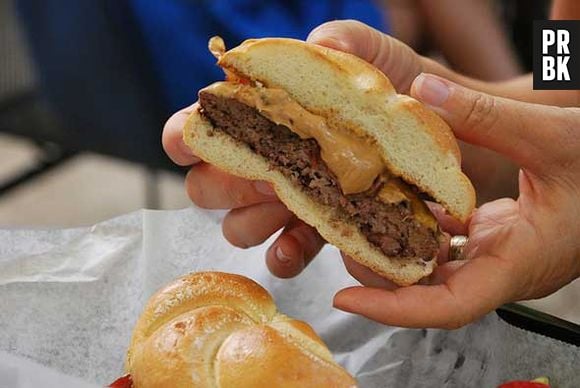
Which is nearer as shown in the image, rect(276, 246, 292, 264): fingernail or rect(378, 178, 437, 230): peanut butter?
rect(378, 178, 437, 230): peanut butter

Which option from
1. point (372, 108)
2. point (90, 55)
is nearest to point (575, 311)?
point (372, 108)

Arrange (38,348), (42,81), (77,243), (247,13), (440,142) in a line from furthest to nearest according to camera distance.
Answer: (42,81) → (247,13) → (77,243) → (38,348) → (440,142)

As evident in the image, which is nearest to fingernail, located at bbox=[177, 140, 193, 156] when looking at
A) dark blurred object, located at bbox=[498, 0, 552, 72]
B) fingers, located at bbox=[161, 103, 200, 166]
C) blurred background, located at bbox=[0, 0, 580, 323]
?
fingers, located at bbox=[161, 103, 200, 166]

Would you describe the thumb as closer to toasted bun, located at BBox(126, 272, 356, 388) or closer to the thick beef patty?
the thick beef patty

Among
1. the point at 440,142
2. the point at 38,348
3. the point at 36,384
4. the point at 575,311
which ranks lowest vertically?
the point at 575,311

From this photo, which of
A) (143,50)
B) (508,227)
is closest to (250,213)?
(508,227)

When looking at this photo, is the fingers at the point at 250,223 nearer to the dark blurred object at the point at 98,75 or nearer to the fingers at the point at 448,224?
the fingers at the point at 448,224

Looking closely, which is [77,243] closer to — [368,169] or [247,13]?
[368,169]
